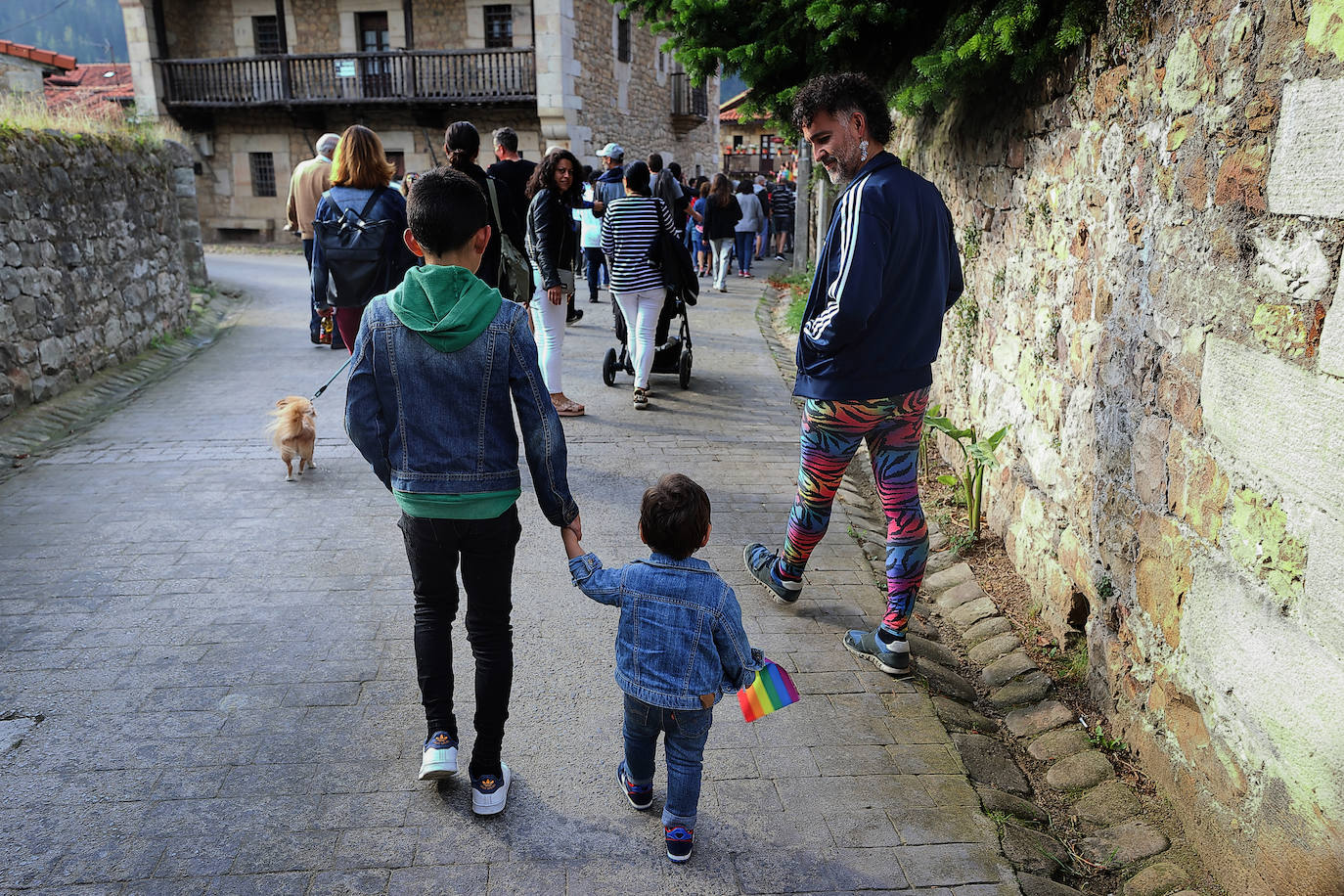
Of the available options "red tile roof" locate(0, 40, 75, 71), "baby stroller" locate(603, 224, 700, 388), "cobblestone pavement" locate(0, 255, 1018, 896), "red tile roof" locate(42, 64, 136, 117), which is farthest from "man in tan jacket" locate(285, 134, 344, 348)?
"red tile roof" locate(42, 64, 136, 117)

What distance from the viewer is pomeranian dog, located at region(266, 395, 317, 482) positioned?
5340mm

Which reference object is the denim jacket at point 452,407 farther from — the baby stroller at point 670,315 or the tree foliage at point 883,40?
the baby stroller at point 670,315

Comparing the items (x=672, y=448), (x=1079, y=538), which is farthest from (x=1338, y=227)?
(x=672, y=448)

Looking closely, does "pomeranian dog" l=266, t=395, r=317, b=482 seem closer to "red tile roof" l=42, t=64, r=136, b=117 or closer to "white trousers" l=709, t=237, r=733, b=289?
"white trousers" l=709, t=237, r=733, b=289

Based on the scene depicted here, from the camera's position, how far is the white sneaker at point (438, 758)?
274 centimetres

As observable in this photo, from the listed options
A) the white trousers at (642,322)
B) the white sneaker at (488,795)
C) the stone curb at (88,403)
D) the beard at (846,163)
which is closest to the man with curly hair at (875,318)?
the beard at (846,163)

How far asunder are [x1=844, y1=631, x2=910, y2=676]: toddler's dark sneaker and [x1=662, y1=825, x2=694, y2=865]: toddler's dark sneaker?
1.25m

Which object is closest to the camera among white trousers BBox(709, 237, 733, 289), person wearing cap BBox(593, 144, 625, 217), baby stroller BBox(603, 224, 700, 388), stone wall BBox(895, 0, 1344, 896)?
stone wall BBox(895, 0, 1344, 896)

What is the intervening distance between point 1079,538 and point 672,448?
3.11 metres

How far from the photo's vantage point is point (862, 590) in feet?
13.9

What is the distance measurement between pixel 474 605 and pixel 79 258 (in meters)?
6.81

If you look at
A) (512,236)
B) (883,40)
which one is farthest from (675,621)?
(512,236)

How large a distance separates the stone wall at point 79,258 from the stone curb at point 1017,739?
6050 mm

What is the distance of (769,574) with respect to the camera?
13.3ft
